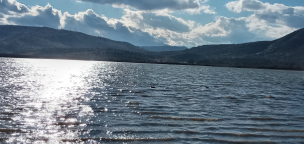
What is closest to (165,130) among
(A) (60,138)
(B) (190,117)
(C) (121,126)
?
(C) (121,126)

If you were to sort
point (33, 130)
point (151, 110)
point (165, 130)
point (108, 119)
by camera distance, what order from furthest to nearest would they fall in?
point (151, 110), point (108, 119), point (165, 130), point (33, 130)

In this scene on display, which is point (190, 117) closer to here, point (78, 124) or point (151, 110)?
point (151, 110)

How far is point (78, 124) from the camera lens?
22984mm

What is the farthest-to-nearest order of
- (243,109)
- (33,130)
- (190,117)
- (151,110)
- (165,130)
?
(243,109), (151,110), (190,117), (165,130), (33,130)

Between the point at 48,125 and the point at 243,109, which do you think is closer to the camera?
the point at 48,125

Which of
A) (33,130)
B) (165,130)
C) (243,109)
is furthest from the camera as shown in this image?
(243,109)

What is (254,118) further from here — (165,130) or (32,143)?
(32,143)

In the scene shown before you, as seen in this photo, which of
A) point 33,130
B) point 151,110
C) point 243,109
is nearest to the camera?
point 33,130

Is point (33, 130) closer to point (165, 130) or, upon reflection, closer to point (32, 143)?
point (32, 143)

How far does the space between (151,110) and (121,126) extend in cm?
797

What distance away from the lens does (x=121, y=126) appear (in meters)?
22.8

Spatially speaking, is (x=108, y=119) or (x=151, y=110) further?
(x=151, y=110)

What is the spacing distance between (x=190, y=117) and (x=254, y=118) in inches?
275

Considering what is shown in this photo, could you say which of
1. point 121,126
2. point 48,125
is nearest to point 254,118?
point 121,126
